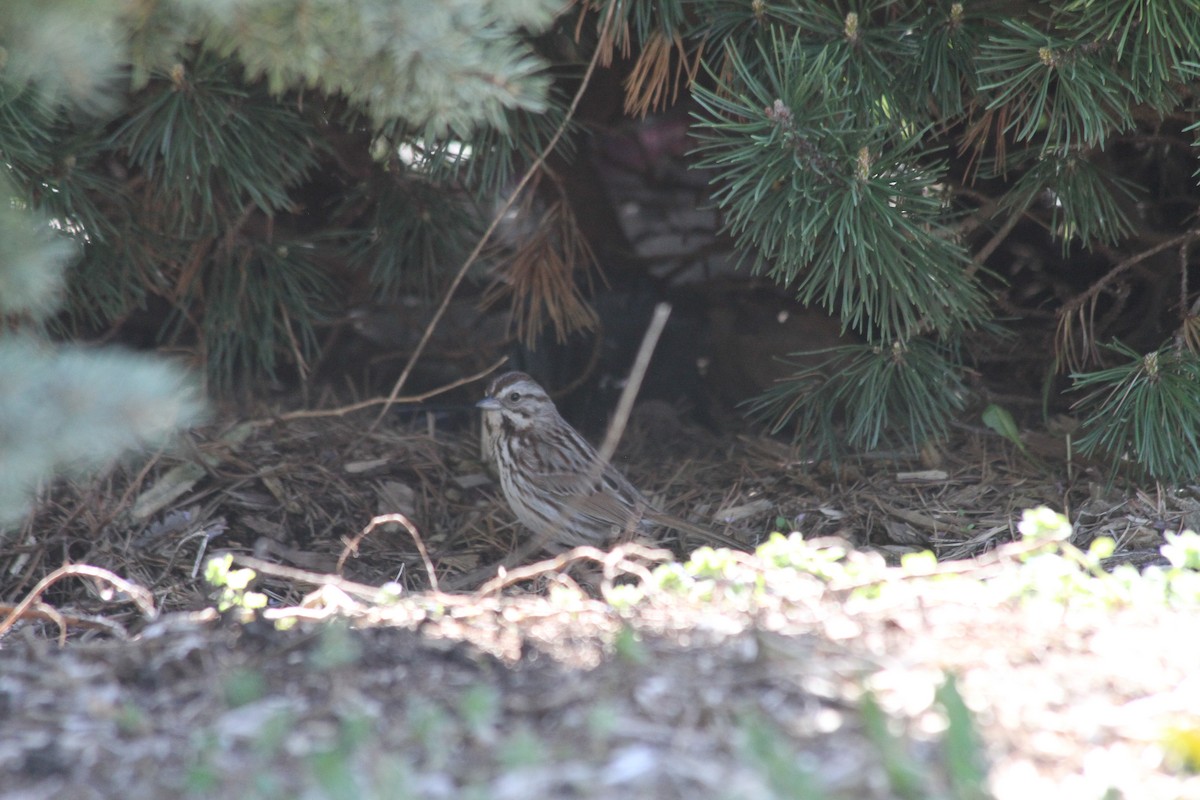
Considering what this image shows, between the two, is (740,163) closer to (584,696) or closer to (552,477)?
(552,477)

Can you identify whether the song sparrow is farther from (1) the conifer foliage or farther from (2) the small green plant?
(2) the small green plant

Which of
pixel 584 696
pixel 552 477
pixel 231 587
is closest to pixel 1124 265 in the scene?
pixel 552 477

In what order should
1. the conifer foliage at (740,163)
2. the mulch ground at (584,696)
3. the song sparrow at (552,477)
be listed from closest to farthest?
the mulch ground at (584,696) < the conifer foliage at (740,163) < the song sparrow at (552,477)

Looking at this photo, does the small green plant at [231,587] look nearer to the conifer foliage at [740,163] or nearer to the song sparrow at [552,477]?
the conifer foliage at [740,163]

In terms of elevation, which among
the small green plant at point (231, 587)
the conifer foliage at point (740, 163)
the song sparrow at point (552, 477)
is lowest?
the small green plant at point (231, 587)

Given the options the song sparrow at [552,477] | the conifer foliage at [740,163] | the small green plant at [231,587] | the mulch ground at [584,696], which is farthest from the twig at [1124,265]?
the small green plant at [231,587]

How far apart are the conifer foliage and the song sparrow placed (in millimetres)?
409

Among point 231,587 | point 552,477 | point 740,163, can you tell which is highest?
point 740,163

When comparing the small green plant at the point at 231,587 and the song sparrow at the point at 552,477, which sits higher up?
the song sparrow at the point at 552,477

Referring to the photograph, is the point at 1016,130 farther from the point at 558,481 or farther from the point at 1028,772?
the point at 1028,772

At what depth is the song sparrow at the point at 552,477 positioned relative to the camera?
511 centimetres

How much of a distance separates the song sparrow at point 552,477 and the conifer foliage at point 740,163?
0.41 m

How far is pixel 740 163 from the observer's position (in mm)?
3961

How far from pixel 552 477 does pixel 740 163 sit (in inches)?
73.9
